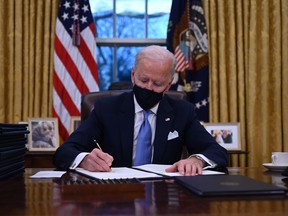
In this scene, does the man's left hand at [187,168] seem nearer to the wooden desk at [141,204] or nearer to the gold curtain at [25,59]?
the wooden desk at [141,204]

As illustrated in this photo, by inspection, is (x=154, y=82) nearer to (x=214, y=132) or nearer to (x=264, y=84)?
(x=214, y=132)

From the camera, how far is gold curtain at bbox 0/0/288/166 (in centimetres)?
408

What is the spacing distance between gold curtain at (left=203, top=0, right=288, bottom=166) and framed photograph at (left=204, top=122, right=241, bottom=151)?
0.57ft

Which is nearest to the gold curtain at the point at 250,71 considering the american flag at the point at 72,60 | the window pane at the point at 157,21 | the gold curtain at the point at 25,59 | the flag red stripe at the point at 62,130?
the window pane at the point at 157,21

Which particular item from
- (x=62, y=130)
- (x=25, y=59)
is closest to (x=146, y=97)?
(x=62, y=130)

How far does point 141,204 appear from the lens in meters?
0.96

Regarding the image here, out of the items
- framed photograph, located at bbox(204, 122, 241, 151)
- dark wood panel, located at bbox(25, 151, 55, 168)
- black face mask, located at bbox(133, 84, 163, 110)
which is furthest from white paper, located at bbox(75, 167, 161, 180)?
framed photograph, located at bbox(204, 122, 241, 151)

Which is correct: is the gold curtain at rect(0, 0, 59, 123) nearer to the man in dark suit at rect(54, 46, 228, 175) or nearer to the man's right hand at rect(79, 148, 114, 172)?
the man in dark suit at rect(54, 46, 228, 175)

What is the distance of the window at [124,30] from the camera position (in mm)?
4555

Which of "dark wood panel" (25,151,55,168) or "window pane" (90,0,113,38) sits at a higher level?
"window pane" (90,0,113,38)

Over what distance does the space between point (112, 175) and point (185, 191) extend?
0.40 meters

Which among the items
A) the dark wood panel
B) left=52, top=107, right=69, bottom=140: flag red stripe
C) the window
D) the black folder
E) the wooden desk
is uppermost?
the window

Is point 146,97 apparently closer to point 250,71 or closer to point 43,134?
point 43,134

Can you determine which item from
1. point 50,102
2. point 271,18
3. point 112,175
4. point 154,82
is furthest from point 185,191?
point 271,18
